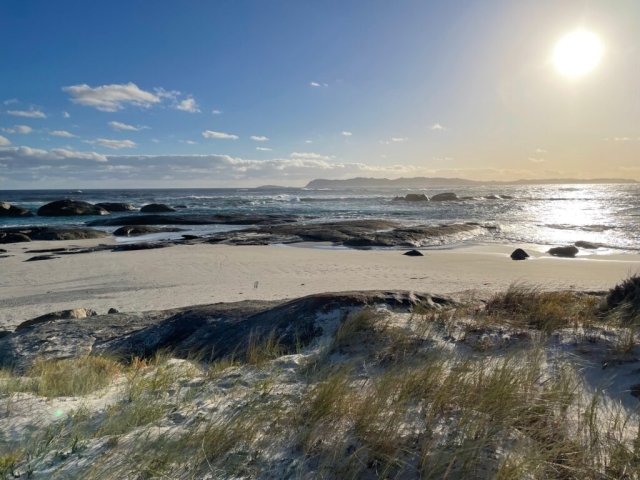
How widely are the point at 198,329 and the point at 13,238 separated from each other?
22.6m

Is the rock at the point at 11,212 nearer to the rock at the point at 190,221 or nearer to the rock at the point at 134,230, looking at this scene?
the rock at the point at 190,221

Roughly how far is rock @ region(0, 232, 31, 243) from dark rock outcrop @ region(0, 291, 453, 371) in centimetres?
1980

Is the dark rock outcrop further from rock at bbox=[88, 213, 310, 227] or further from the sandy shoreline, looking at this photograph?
rock at bbox=[88, 213, 310, 227]

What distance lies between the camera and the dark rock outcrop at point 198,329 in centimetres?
584

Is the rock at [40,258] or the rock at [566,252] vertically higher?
A: the rock at [40,258]

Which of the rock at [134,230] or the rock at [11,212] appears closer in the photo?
the rock at [134,230]

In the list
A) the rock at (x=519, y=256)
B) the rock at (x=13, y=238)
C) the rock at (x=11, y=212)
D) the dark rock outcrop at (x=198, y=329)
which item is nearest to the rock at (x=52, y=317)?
the dark rock outcrop at (x=198, y=329)

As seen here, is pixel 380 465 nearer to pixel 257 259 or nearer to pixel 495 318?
pixel 495 318

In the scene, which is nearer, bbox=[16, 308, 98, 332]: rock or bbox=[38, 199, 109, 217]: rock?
bbox=[16, 308, 98, 332]: rock

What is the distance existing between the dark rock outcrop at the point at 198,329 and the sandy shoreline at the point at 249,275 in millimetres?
2507

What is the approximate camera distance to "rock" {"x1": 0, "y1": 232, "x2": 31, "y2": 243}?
23.3 meters

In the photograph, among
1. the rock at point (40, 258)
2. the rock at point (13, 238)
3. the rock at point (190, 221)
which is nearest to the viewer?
the rock at point (40, 258)

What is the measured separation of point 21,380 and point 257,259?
12.8 m

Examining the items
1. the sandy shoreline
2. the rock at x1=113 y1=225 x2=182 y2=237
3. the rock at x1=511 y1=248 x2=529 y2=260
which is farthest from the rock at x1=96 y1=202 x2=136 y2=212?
the rock at x1=511 y1=248 x2=529 y2=260
